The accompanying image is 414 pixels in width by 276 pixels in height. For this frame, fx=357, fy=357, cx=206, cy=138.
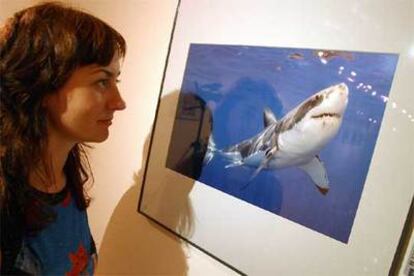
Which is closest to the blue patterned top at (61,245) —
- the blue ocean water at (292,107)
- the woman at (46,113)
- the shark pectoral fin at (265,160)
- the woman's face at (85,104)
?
the woman at (46,113)

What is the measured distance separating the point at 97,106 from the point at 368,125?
1.67 feet

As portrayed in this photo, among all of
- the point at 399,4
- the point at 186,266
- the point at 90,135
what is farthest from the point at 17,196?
the point at 399,4

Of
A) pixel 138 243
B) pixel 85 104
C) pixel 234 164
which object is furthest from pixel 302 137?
pixel 138 243

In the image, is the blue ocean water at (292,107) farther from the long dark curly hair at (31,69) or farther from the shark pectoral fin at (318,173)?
the long dark curly hair at (31,69)

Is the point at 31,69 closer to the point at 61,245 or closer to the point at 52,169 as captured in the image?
the point at 52,169

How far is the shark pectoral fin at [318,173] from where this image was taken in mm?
606

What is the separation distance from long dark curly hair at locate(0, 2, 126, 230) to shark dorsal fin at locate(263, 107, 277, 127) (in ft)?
1.12

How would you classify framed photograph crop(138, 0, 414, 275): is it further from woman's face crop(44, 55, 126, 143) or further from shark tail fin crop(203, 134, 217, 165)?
woman's face crop(44, 55, 126, 143)

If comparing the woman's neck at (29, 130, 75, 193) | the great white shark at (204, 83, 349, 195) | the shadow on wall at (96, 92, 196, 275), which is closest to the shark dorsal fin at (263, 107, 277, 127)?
the great white shark at (204, 83, 349, 195)

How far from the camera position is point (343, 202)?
0.58m

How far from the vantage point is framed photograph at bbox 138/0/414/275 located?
543 mm

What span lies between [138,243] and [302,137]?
2.01 ft

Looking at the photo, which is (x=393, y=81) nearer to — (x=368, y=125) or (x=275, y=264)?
(x=368, y=125)

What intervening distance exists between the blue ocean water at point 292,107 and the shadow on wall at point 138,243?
152mm
